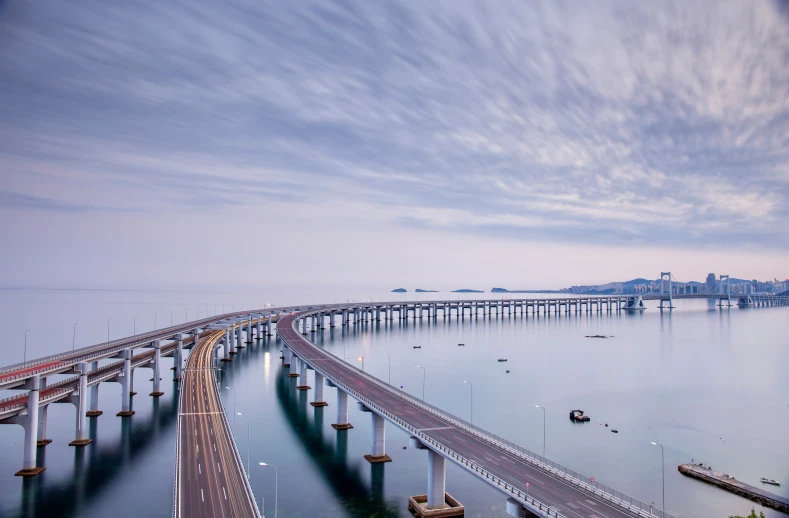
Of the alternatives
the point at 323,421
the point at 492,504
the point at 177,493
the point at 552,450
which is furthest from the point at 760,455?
the point at 177,493

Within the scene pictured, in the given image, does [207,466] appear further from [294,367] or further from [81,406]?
[294,367]

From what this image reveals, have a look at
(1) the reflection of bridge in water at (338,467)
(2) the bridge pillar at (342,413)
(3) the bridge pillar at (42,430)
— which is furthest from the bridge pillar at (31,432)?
(2) the bridge pillar at (342,413)

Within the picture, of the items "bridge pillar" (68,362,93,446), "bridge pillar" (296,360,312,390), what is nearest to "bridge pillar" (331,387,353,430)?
"bridge pillar" (296,360,312,390)

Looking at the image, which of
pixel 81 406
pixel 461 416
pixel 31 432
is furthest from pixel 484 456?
pixel 81 406

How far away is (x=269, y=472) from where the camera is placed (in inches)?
2165

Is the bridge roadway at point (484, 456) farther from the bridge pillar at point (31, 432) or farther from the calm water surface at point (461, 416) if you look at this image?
the bridge pillar at point (31, 432)

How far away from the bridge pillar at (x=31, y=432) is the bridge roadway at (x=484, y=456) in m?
33.5

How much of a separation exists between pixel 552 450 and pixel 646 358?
3655 inches

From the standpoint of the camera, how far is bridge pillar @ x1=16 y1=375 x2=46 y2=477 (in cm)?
5244

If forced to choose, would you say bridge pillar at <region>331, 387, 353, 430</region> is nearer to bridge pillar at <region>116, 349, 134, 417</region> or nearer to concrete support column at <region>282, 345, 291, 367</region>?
bridge pillar at <region>116, 349, 134, 417</region>

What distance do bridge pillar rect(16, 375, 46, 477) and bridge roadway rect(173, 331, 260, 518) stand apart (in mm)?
14119

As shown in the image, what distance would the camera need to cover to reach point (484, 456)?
42781 millimetres

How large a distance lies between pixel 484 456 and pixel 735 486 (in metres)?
29.4

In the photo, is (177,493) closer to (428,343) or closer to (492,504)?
(492,504)
